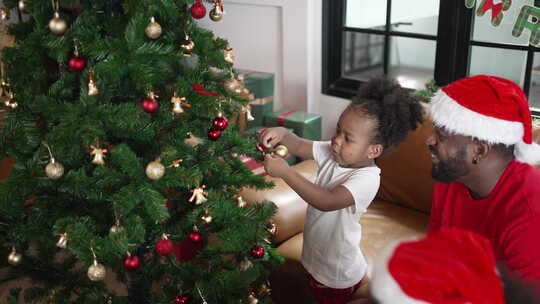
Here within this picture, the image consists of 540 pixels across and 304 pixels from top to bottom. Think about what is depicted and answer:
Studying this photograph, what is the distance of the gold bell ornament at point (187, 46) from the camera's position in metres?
1.30

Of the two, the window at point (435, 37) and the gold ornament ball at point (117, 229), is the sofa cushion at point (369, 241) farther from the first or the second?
the gold ornament ball at point (117, 229)

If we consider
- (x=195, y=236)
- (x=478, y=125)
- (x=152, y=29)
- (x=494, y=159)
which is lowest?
(x=195, y=236)

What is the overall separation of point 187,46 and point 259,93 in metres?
1.62

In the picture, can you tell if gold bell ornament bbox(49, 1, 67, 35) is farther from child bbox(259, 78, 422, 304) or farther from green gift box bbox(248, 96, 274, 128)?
green gift box bbox(248, 96, 274, 128)

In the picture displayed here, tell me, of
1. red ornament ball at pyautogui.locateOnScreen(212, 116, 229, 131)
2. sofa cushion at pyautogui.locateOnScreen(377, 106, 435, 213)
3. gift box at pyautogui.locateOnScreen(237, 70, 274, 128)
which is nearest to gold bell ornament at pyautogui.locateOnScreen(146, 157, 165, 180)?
red ornament ball at pyautogui.locateOnScreen(212, 116, 229, 131)

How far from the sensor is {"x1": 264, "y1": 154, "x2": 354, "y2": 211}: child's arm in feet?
4.57

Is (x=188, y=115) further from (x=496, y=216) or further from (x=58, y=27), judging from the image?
(x=496, y=216)

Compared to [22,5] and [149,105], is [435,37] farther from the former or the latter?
[22,5]

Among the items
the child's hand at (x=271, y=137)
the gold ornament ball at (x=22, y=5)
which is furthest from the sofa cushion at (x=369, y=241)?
the gold ornament ball at (x=22, y=5)

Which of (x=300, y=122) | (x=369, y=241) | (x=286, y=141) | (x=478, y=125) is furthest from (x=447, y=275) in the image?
(x=300, y=122)

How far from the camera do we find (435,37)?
2.59 metres

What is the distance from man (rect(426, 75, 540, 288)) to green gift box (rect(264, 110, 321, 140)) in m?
1.34

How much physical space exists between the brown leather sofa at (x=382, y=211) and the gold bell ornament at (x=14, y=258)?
40.3 inches

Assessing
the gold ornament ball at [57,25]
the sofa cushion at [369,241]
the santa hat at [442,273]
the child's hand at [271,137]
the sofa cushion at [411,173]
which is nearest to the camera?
the santa hat at [442,273]
